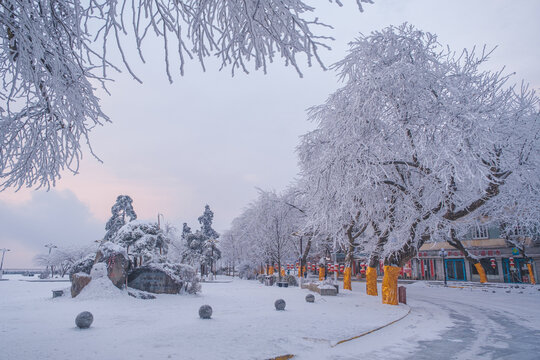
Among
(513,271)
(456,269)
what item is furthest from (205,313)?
(456,269)

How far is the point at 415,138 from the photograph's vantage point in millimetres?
13906

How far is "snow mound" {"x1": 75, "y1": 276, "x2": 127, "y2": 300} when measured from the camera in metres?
14.9

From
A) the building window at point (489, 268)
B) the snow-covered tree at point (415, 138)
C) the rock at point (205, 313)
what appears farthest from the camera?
the building window at point (489, 268)

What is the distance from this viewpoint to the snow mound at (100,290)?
49.0ft

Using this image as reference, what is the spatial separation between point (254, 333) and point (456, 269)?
136 feet

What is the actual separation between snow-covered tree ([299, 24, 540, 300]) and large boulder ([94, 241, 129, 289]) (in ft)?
32.4

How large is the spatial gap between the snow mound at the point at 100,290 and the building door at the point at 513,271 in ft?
125

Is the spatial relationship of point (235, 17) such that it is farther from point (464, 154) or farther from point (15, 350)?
point (464, 154)

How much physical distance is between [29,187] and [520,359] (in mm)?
10775

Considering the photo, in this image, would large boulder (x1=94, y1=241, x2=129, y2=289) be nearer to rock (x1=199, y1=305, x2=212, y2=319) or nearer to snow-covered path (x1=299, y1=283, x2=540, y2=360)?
rock (x1=199, y1=305, x2=212, y2=319)

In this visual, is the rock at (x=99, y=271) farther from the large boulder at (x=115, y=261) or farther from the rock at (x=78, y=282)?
the rock at (x=78, y=282)

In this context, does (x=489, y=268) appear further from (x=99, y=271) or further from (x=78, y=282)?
(x=78, y=282)

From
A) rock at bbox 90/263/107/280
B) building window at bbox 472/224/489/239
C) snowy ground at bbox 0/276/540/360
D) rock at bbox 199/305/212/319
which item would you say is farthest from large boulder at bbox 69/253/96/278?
building window at bbox 472/224/489/239

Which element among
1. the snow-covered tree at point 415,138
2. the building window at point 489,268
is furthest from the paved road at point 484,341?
the building window at point 489,268
